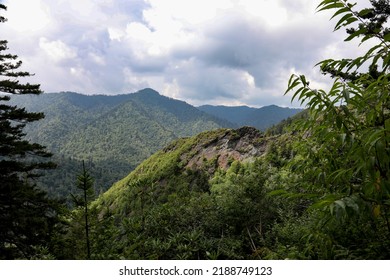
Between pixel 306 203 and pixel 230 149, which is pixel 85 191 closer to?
pixel 306 203

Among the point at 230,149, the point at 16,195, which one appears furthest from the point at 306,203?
the point at 230,149

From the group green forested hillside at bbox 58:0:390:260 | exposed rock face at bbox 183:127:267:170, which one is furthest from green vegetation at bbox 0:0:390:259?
exposed rock face at bbox 183:127:267:170

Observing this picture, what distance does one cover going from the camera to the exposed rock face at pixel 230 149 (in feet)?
286

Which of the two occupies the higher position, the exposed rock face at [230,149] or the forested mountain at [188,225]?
the exposed rock face at [230,149]

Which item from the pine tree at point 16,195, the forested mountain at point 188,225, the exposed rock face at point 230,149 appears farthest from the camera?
the exposed rock face at point 230,149

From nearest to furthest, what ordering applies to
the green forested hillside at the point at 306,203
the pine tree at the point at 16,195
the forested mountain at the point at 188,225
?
the green forested hillside at the point at 306,203
the forested mountain at the point at 188,225
the pine tree at the point at 16,195

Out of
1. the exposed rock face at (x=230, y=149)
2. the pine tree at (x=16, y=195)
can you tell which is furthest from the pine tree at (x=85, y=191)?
the exposed rock face at (x=230, y=149)

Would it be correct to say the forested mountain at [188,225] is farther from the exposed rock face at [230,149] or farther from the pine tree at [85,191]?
the exposed rock face at [230,149]

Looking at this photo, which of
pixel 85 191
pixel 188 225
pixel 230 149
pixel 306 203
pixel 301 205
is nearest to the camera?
pixel 301 205

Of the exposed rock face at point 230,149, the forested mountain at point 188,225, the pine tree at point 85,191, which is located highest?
the exposed rock face at point 230,149

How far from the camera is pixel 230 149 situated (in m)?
93.9
